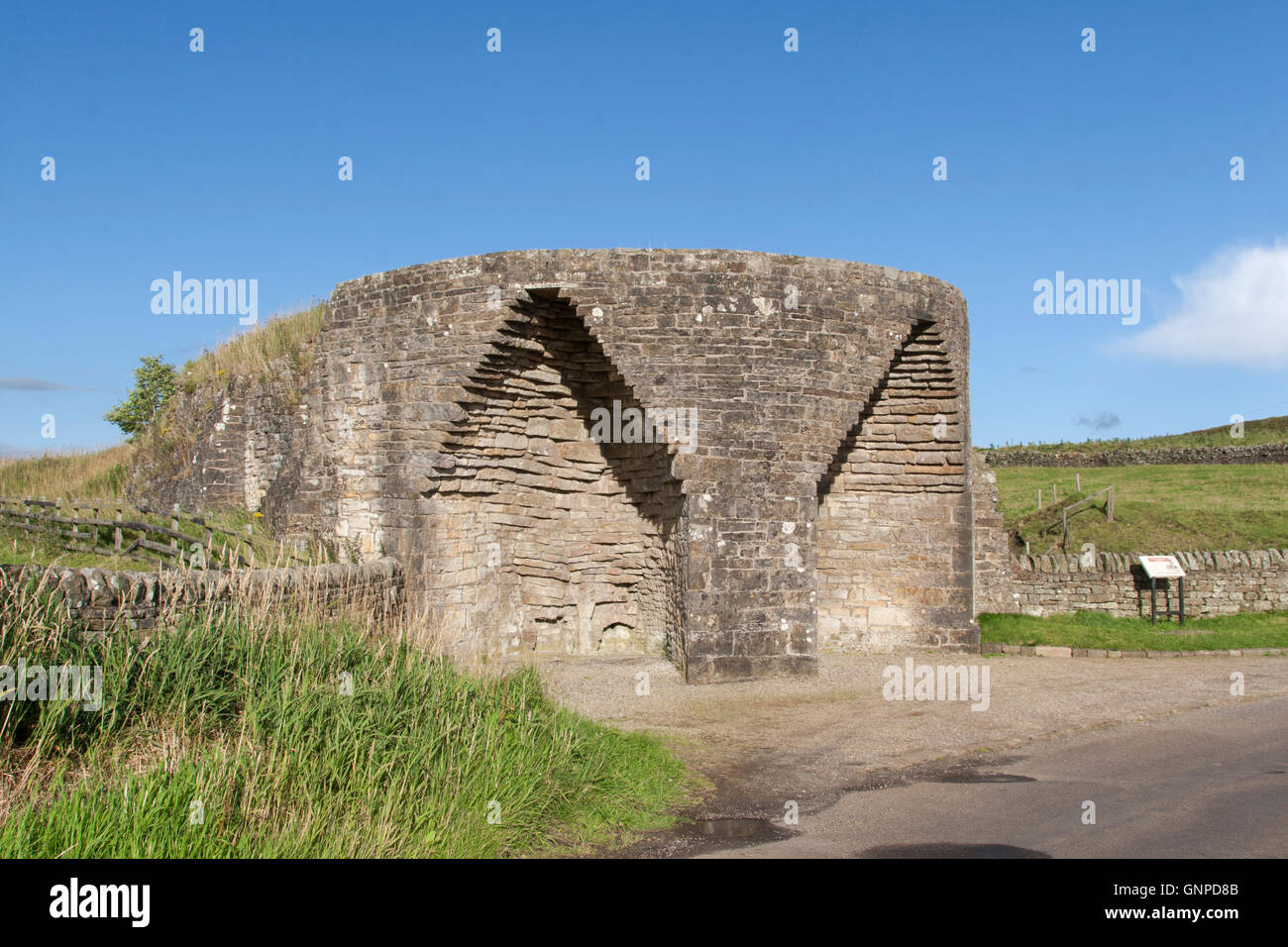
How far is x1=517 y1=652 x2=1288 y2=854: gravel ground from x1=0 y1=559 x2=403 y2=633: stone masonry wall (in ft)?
8.73

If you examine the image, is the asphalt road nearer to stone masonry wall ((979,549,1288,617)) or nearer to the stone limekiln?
the stone limekiln

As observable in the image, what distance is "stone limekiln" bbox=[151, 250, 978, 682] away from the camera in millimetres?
11211

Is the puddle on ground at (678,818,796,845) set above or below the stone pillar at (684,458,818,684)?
below

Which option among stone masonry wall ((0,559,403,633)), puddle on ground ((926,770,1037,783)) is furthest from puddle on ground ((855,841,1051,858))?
stone masonry wall ((0,559,403,633))

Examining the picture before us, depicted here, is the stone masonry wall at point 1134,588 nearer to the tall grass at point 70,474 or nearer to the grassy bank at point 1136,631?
the grassy bank at point 1136,631

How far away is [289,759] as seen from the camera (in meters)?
5.40

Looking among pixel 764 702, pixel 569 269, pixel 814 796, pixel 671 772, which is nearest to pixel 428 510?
pixel 569 269

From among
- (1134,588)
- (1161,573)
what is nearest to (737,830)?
(1161,573)

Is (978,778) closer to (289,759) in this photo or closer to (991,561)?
(289,759)

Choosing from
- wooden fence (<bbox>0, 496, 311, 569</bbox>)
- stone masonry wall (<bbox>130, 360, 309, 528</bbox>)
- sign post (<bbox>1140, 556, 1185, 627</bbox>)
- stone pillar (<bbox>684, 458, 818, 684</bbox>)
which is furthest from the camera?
stone masonry wall (<bbox>130, 360, 309, 528</bbox>)
